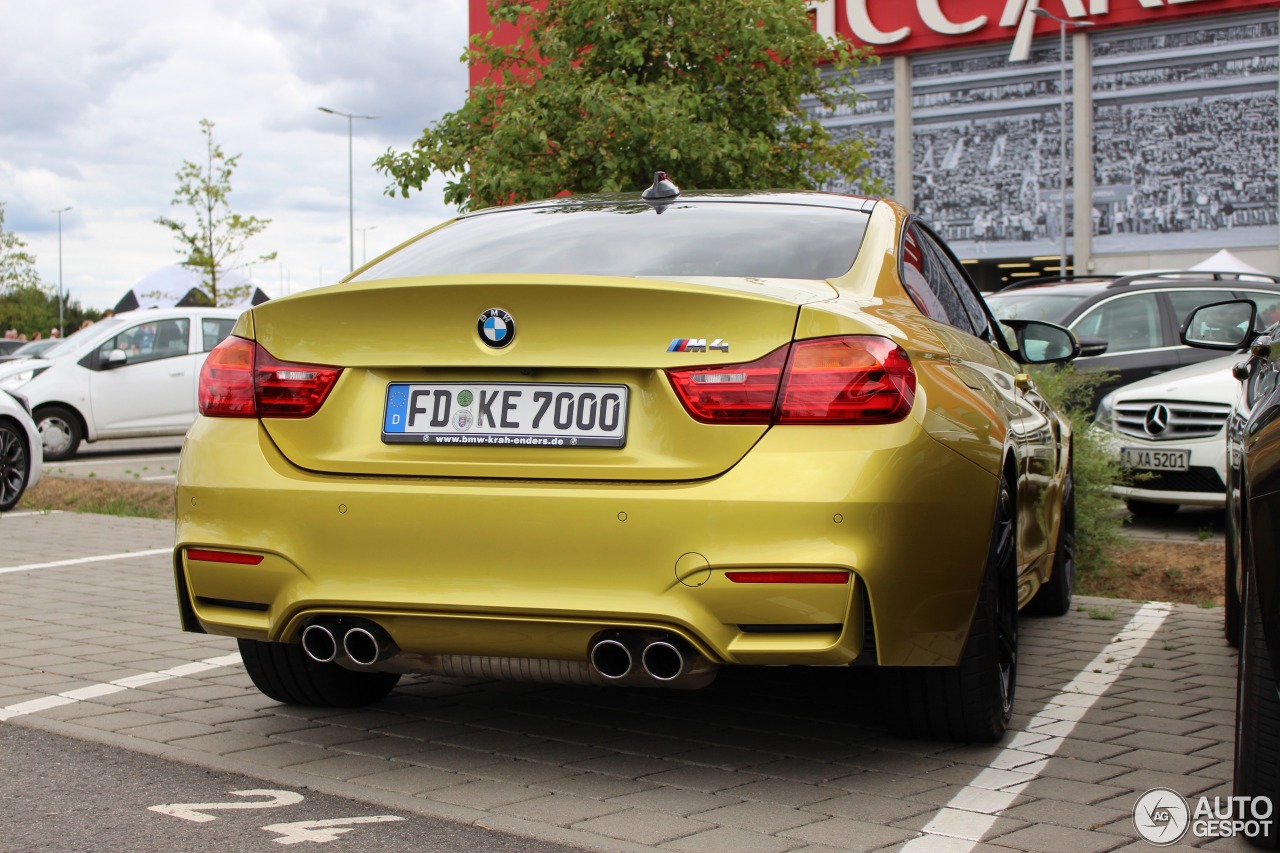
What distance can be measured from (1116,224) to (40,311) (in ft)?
191

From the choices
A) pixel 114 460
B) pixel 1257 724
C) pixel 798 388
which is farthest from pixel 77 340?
pixel 1257 724

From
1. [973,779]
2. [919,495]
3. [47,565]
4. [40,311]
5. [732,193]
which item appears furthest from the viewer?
[40,311]

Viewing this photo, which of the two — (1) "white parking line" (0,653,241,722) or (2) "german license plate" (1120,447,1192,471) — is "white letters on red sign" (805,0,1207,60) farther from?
(1) "white parking line" (0,653,241,722)

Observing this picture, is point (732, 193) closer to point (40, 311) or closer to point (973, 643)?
point (973, 643)

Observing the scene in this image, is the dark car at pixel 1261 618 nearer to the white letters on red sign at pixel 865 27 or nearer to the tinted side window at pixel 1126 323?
the tinted side window at pixel 1126 323

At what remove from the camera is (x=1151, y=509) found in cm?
1082

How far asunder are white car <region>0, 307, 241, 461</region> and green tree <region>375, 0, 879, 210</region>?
4.20 m

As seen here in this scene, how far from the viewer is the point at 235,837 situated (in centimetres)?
334

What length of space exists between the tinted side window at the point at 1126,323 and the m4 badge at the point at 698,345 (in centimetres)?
964

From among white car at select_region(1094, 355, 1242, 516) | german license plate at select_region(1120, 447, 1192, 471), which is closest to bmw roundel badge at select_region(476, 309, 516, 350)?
white car at select_region(1094, 355, 1242, 516)

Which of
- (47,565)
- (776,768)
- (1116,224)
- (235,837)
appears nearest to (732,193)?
(776,768)

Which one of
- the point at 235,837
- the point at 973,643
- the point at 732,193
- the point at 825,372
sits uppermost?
the point at 732,193

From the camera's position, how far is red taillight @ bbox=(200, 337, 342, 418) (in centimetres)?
378

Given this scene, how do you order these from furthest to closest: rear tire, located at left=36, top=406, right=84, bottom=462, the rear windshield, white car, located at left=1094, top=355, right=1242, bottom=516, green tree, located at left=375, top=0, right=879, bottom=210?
rear tire, located at left=36, top=406, right=84, bottom=462 → green tree, located at left=375, top=0, right=879, bottom=210 → white car, located at left=1094, top=355, right=1242, bottom=516 → the rear windshield
